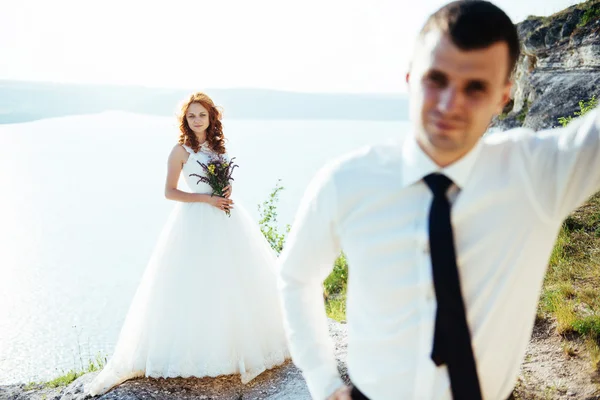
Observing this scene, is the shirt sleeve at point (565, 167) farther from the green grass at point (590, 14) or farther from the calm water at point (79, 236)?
the green grass at point (590, 14)

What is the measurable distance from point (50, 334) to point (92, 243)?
583 cm

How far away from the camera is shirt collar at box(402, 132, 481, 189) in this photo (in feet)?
3.70

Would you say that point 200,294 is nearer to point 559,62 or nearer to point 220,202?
point 220,202

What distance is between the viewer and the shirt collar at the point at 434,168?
3.70 ft

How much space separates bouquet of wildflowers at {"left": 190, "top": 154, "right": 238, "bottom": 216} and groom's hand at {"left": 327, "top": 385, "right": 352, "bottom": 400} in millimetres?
2936

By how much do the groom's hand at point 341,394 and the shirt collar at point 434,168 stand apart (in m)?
0.60

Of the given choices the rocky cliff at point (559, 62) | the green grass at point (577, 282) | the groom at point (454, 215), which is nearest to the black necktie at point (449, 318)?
the groom at point (454, 215)

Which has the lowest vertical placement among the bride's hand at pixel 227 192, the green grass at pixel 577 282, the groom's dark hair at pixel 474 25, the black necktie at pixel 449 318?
the green grass at pixel 577 282

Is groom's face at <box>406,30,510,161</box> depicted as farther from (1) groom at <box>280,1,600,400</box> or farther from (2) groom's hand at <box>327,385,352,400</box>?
(2) groom's hand at <box>327,385,352,400</box>

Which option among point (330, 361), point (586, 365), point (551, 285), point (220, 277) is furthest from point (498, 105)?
point (551, 285)

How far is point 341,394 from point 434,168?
67 centimetres

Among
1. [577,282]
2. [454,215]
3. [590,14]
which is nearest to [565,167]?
[454,215]

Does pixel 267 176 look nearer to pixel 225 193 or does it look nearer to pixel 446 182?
pixel 225 193

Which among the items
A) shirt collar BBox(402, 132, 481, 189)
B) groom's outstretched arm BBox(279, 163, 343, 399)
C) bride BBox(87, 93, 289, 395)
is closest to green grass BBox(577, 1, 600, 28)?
bride BBox(87, 93, 289, 395)
